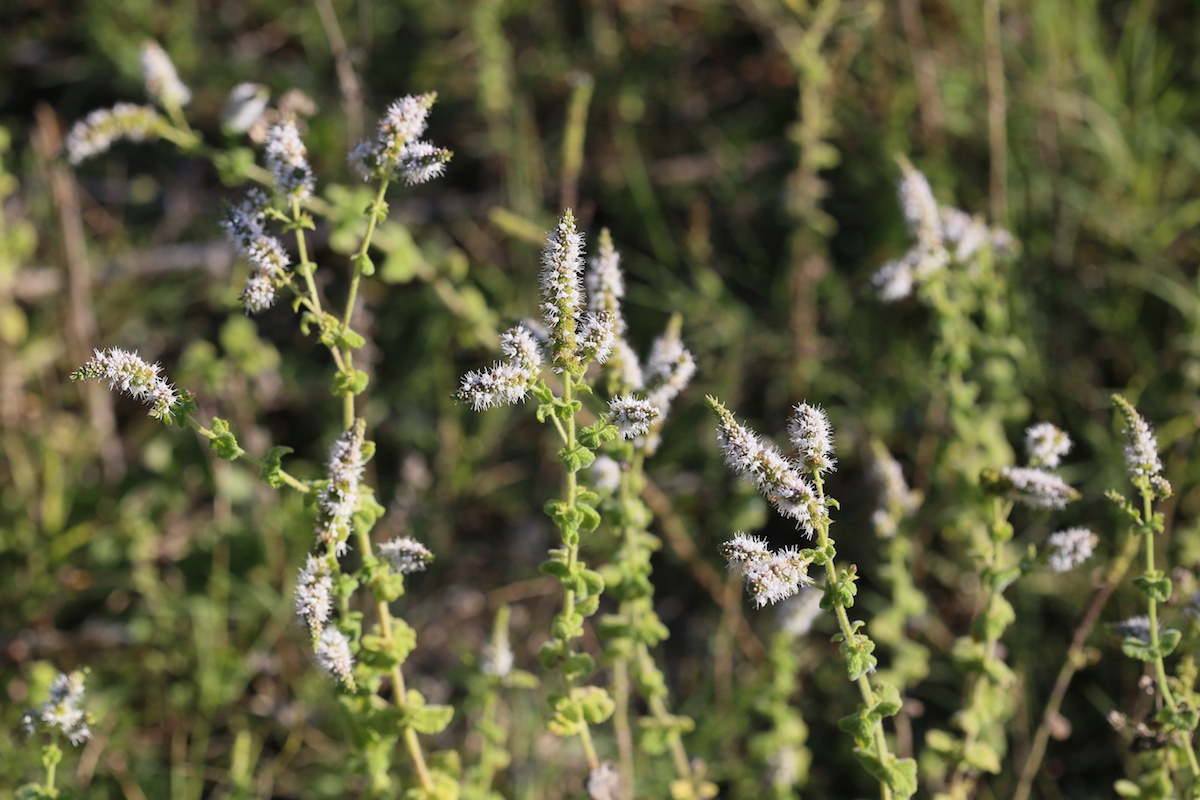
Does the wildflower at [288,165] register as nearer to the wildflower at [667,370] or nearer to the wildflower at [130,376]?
the wildflower at [130,376]

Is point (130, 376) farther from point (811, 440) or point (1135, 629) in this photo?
point (1135, 629)

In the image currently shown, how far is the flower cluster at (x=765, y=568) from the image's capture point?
6.65 feet

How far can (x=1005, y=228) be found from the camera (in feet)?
13.6

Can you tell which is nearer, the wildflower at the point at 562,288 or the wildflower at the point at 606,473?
the wildflower at the point at 562,288

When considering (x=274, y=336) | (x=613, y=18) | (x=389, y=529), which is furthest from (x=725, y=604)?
(x=613, y=18)

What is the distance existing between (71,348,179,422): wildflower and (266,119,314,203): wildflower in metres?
0.50

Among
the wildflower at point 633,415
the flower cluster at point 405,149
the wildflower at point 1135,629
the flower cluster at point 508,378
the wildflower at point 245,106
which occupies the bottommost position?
the wildflower at point 1135,629

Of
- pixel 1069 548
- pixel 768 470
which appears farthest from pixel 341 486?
pixel 1069 548

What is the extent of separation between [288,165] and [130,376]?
0.59 metres

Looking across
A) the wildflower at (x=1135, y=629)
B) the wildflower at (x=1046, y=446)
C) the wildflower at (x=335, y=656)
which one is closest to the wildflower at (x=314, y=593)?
the wildflower at (x=335, y=656)

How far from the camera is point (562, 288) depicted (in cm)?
210

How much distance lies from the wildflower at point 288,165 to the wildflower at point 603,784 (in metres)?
1.53

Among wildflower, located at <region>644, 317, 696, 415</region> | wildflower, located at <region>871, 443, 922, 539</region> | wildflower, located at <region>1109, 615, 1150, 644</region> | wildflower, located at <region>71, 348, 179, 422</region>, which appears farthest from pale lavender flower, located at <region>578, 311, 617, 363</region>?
wildflower, located at <region>1109, 615, 1150, 644</region>

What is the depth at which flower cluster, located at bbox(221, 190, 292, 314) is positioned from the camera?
229cm
